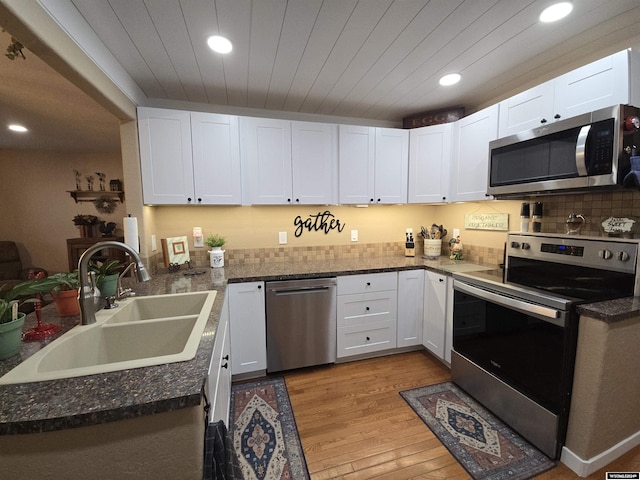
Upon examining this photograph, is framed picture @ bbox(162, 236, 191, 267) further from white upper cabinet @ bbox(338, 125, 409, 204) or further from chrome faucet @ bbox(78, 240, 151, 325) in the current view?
white upper cabinet @ bbox(338, 125, 409, 204)

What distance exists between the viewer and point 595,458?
144 centimetres

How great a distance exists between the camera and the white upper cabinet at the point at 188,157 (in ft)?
7.21

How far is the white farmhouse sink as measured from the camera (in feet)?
2.79

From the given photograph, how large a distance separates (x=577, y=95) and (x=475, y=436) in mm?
2172

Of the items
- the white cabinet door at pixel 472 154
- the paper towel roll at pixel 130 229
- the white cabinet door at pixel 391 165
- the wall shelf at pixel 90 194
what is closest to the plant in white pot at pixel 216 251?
the paper towel roll at pixel 130 229

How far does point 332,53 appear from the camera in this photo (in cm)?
178

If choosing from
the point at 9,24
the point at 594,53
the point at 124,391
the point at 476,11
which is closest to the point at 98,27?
the point at 9,24

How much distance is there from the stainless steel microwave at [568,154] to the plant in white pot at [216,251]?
2.31m

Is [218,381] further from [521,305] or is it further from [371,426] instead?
[521,305]

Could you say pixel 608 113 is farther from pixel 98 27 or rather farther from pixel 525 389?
pixel 98 27

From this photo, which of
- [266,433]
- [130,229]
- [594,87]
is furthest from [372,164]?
[266,433]

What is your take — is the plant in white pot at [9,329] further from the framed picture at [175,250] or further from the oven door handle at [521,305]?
the oven door handle at [521,305]

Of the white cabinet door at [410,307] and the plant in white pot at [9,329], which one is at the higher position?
the plant in white pot at [9,329]

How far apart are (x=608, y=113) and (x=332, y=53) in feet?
5.09
